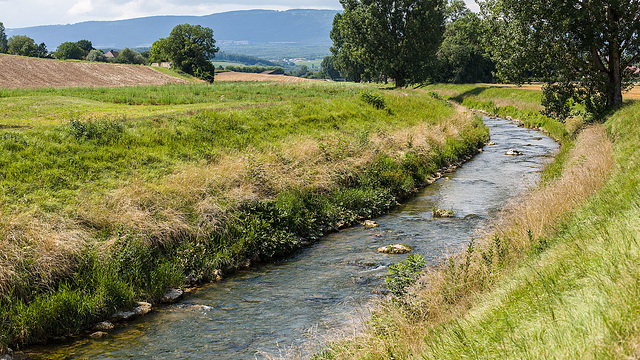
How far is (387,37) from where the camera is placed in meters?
59.9

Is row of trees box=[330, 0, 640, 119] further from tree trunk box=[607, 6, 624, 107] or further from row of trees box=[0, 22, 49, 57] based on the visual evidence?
row of trees box=[0, 22, 49, 57]

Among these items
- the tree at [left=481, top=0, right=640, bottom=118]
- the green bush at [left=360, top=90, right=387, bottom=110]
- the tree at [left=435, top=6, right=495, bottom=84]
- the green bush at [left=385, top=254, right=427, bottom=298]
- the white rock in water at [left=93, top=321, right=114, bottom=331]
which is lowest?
the white rock in water at [left=93, top=321, right=114, bottom=331]

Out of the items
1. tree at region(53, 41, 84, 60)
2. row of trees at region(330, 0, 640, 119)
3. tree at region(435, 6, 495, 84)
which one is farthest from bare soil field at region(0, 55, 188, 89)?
tree at region(53, 41, 84, 60)

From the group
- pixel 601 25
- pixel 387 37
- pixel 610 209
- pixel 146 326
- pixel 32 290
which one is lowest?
pixel 146 326

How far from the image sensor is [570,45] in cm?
2694

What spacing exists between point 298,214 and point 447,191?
8381mm

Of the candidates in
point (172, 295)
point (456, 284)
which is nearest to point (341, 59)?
point (172, 295)

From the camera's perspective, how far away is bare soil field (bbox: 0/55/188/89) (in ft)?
175

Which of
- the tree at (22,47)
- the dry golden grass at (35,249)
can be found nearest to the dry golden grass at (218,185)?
the dry golden grass at (35,249)

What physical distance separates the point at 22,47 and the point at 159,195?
133163mm

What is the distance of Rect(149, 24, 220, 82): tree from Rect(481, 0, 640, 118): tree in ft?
262

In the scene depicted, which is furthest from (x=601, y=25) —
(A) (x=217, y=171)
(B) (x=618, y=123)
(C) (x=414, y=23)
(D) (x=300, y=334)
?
(C) (x=414, y=23)

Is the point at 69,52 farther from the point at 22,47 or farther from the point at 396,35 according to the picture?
the point at 396,35

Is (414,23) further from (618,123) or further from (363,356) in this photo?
(363,356)
